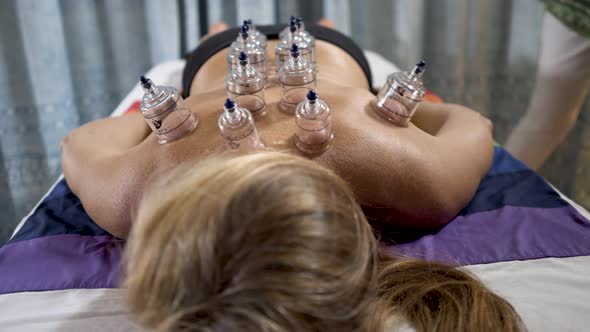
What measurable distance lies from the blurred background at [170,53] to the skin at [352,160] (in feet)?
3.25

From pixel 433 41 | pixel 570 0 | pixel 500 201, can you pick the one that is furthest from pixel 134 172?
pixel 433 41

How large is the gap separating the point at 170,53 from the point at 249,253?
63.8 inches

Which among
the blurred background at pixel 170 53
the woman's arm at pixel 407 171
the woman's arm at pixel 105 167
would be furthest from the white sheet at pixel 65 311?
the blurred background at pixel 170 53

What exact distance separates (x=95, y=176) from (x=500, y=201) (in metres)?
0.79

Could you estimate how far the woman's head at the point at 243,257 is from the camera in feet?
1.70

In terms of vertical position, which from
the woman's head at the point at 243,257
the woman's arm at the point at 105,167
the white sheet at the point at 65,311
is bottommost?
the white sheet at the point at 65,311

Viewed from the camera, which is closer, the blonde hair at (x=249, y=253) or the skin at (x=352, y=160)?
the blonde hair at (x=249, y=253)

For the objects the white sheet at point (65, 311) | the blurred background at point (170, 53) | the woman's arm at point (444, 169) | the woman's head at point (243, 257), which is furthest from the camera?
the blurred background at point (170, 53)

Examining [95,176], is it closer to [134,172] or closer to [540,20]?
[134,172]

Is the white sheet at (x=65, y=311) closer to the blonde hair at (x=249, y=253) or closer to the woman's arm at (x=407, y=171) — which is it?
the blonde hair at (x=249, y=253)

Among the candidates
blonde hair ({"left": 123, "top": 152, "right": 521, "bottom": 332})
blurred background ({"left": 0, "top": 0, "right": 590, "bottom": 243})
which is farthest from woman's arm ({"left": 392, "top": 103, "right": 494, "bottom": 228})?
blurred background ({"left": 0, "top": 0, "right": 590, "bottom": 243})

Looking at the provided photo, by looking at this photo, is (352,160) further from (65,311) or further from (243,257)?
(65,311)

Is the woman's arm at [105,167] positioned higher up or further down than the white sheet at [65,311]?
higher up

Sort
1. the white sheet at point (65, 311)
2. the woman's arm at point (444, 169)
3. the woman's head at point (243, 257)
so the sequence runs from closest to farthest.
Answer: the woman's head at point (243, 257) → the white sheet at point (65, 311) → the woman's arm at point (444, 169)
